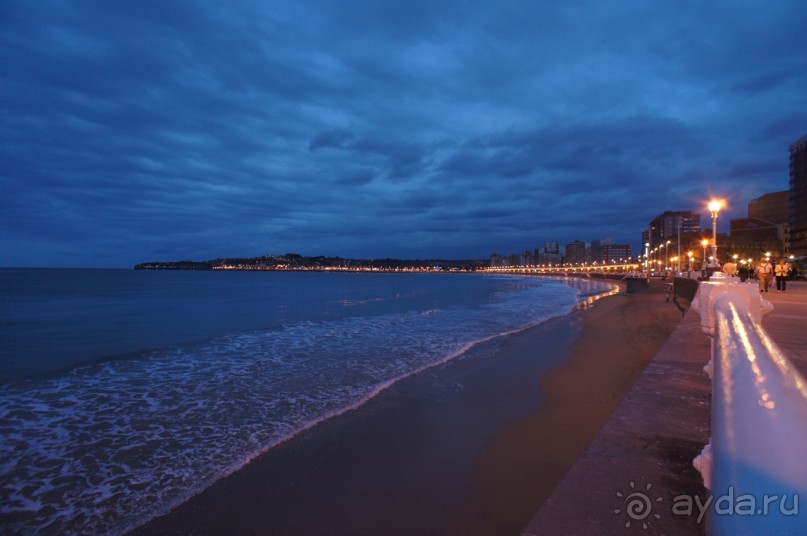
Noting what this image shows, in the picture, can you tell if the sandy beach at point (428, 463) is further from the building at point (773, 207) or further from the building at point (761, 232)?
the building at point (773, 207)

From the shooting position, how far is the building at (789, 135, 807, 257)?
9734cm

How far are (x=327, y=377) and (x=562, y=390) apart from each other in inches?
206

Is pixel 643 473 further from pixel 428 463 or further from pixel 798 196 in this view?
pixel 798 196

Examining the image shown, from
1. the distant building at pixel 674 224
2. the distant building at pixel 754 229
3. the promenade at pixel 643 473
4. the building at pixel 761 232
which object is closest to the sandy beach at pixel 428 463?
the promenade at pixel 643 473

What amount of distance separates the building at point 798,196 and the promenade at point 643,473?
414ft

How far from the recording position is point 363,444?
19.6 feet

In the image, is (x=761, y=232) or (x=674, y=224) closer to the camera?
(x=761, y=232)

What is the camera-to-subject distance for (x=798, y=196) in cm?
10281

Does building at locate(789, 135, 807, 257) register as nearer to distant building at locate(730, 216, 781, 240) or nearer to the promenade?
distant building at locate(730, 216, 781, 240)

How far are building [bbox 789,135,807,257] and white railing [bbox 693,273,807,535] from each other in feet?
424

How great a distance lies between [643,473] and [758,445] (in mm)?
2436

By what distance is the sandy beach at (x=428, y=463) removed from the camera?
4266 millimetres

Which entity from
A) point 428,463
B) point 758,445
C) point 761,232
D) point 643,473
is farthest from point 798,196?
point 758,445

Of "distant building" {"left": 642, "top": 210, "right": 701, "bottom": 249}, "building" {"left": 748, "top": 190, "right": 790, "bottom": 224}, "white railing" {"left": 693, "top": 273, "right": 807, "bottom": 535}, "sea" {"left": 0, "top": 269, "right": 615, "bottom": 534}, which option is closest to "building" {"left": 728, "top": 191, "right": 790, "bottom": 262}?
"building" {"left": 748, "top": 190, "right": 790, "bottom": 224}
